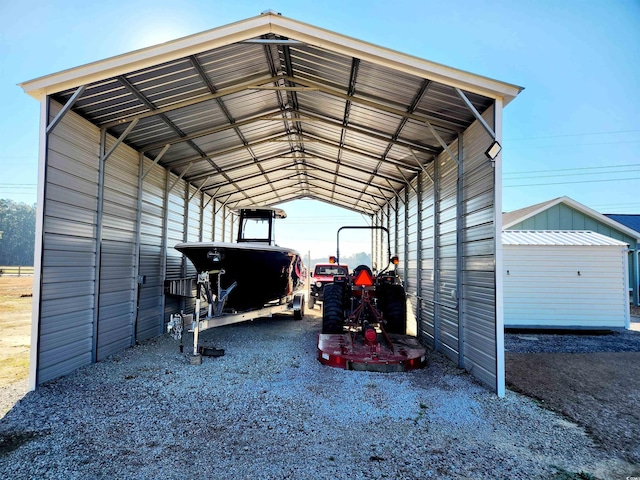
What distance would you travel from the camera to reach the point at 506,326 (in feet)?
33.4

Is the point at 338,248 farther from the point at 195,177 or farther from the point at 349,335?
the point at 195,177

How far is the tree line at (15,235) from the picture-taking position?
165 feet

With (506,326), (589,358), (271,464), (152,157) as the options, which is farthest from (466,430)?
(152,157)

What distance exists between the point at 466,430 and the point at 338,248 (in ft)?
17.6

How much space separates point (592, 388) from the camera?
512cm

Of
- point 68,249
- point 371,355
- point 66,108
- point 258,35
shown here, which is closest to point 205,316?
point 68,249

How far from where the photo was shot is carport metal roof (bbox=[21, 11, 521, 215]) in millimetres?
4898

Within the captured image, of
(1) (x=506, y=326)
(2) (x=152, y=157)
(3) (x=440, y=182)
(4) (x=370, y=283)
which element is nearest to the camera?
(4) (x=370, y=283)

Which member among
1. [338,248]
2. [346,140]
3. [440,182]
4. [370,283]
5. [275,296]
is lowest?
[275,296]

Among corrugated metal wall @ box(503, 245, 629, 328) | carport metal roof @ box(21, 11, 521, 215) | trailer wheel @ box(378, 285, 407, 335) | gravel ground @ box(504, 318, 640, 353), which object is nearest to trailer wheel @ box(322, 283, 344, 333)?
trailer wheel @ box(378, 285, 407, 335)

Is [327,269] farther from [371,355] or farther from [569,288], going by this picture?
[371,355]

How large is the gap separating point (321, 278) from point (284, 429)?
9960 millimetres

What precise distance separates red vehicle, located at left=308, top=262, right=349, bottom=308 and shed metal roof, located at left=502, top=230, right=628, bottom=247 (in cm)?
550

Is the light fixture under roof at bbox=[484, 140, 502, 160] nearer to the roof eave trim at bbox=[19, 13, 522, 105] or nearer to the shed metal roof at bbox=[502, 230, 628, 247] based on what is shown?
the roof eave trim at bbox=[19, 13, 522, 105]
